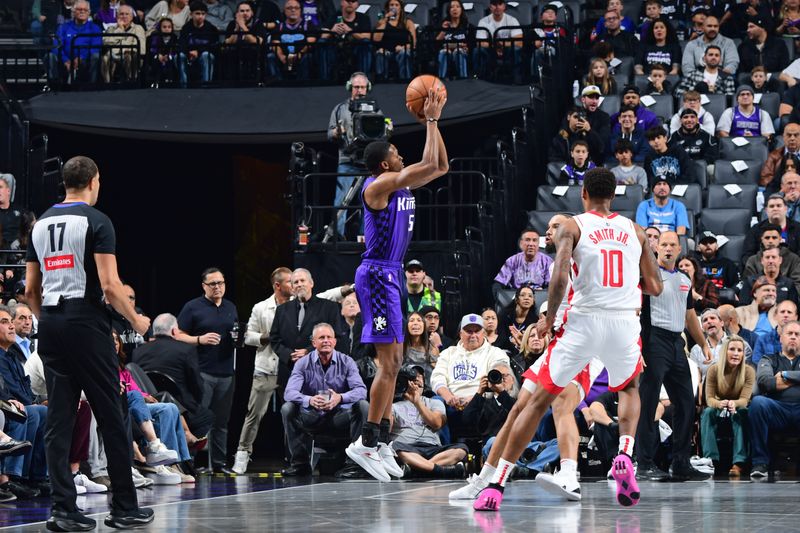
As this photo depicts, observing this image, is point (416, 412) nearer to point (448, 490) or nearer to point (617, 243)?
point (448, 490)

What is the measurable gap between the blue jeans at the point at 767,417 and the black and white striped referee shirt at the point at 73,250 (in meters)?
6.86

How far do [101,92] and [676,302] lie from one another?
10.5 m

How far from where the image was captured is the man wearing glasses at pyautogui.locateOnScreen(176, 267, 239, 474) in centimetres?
1380

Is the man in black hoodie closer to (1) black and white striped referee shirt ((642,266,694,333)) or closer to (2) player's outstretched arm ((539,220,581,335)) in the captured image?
(1) black and white striped referee shirt ((642,266,694,333))

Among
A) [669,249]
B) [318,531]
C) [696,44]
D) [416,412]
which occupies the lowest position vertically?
[416,412]

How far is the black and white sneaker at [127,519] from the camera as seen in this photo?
7383 millimetres

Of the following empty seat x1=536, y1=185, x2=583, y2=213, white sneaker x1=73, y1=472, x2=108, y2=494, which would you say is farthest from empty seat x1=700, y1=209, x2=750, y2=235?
white sneaker x1=73, y1=472, x2=108, y2=494

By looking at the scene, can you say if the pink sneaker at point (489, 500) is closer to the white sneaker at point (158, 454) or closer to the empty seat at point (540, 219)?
the white sneaker at point (158, 454)

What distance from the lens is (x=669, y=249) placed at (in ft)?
35.9

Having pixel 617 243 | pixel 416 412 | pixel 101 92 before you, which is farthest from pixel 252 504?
pixel 101 92

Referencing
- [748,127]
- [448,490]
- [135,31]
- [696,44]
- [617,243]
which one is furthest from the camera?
[135,31]

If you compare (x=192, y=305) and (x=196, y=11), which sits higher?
(x=196, y=11)

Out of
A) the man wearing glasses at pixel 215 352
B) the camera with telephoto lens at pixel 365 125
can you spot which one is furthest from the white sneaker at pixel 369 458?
the camera with telephoto lens at pixel 365 125

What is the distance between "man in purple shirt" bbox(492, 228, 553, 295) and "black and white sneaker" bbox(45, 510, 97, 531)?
773 cm
